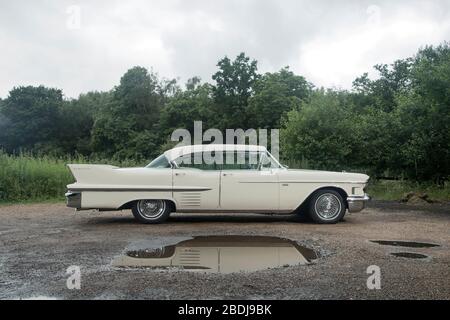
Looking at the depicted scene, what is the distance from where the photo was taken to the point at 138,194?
30.7 ft

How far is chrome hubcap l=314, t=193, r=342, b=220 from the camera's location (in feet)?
31.8

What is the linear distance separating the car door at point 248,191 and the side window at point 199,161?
0.26 meters

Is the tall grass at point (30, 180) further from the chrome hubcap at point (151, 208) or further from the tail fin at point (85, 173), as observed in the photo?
the chrome hubcap at point (151, 208)

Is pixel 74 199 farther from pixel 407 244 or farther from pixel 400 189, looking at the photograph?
pixel 400 189

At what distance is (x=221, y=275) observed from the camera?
523cm

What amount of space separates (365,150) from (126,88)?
147ft

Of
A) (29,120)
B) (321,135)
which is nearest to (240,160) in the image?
(321,135)

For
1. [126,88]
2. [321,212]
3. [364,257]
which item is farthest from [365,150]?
[126,88]

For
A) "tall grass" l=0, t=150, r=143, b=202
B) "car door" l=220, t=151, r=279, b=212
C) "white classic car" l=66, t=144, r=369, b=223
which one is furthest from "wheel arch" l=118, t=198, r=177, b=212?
"tall grass" l=0, t=150, r=143, b=202

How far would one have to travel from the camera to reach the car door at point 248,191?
9.41m

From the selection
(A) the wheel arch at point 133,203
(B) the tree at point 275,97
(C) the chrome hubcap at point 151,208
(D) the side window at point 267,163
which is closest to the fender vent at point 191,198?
(A) the wheel arch at point 133,203

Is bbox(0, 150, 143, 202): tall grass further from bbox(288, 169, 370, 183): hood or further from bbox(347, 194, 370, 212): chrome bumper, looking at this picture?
bbox(347, 194, 370, 212): chrome bumper

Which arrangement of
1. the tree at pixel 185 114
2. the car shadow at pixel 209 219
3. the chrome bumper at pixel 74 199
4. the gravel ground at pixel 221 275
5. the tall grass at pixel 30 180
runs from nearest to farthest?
the gravel ground at pixel 221 275 < the chrome bumper at pixel 74 199 < the car shadow at pixel 209 219 < the tall grass at pixel 30 180 < the tree at pixel 185 114

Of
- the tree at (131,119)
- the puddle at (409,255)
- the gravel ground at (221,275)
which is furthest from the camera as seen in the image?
the tree at (131,119)
